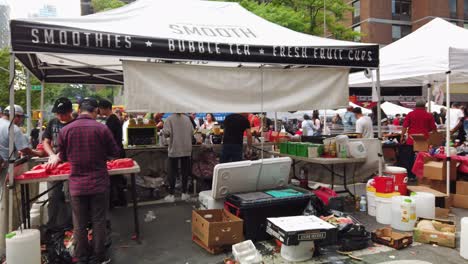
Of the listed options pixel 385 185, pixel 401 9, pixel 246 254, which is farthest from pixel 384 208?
pixel 401 9

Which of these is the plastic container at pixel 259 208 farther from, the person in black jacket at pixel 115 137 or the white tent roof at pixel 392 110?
the white tent roof at pixel 392 110

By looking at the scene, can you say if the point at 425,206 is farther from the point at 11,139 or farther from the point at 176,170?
the point at 11,139

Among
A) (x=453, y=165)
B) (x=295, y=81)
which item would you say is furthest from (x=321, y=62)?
(x=453, y=165)

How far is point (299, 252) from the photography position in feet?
14.0

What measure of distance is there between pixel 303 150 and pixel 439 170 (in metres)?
2.52

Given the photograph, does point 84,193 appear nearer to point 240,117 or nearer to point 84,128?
point 84,128

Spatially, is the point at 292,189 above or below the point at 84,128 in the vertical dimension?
below

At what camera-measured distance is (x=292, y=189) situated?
18.1ft

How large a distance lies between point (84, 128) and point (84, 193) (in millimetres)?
730

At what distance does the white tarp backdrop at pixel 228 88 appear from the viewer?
4715mm

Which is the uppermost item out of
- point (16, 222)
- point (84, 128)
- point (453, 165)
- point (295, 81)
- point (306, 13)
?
point (306, 13)

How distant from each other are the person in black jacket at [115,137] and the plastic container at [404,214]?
4.77 m

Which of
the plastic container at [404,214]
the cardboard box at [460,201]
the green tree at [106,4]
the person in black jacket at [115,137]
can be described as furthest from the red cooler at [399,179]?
the green tree at [106,4]

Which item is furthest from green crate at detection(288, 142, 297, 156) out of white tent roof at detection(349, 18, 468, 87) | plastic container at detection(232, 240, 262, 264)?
plastic container at detection(232, 240, 262, 264)
